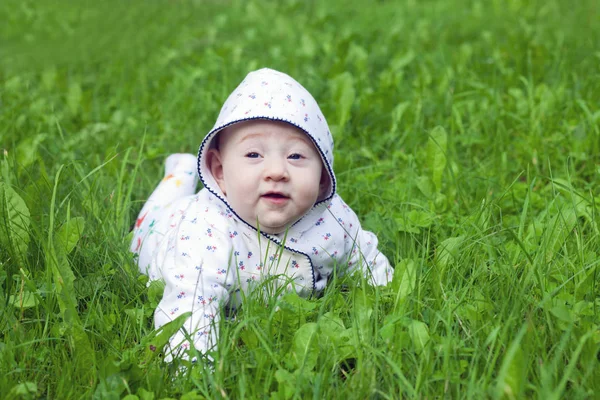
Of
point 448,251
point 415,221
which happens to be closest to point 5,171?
point 415,221

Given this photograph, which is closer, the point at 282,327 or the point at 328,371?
the point at 328,371

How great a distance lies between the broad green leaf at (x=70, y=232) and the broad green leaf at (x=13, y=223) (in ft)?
0.38

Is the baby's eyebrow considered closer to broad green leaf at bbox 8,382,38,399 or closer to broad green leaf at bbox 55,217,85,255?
broad green leaf at bbox 55,217,85,255

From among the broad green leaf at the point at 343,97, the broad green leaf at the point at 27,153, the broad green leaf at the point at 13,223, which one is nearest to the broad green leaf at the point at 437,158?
the broad green leaf at the point at 343,97

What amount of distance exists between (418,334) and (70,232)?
1.11 m

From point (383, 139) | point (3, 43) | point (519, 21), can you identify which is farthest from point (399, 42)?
point (3, 43)

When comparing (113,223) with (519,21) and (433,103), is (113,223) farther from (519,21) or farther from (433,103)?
(519,21)

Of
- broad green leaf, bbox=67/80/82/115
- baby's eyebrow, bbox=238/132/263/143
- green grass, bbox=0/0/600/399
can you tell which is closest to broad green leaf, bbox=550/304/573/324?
green grass, bbox=0/0/600/399

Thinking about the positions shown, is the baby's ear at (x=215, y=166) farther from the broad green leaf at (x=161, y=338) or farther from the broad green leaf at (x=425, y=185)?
the broad green leaf at (x=425, y=185)

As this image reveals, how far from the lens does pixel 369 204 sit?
9.99 ft

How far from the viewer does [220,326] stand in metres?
1.99

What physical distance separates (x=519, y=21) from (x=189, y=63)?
7.64 feet

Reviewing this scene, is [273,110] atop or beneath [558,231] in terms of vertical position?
atop

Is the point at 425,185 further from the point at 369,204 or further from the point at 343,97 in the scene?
the point at 343,97
